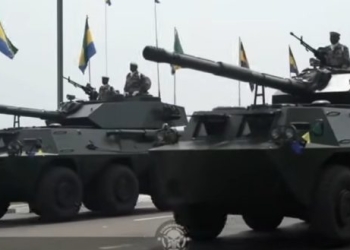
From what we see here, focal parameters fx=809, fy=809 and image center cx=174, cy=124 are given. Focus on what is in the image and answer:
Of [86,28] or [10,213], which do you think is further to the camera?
[86,28]

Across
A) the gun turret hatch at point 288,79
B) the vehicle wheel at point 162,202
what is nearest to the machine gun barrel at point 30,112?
the vehicle wheel at point 162,202

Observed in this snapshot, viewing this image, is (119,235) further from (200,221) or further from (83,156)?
(83,156)

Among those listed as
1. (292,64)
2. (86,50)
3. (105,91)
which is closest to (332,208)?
(105,91)

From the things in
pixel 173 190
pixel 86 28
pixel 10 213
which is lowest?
pixel 10 213

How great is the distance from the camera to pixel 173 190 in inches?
373

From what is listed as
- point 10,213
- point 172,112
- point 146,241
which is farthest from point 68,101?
point 146,241

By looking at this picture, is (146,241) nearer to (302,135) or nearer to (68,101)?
(302,135)

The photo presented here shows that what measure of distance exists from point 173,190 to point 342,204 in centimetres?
194

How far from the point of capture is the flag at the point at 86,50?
23.1 m

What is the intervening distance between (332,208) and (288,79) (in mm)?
2192

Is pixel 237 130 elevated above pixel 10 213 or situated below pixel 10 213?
above

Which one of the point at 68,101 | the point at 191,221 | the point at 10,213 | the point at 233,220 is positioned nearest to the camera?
the point at 191,221

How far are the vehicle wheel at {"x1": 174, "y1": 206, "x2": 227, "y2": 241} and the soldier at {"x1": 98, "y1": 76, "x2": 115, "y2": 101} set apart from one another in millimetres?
7059

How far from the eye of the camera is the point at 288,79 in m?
10.5
